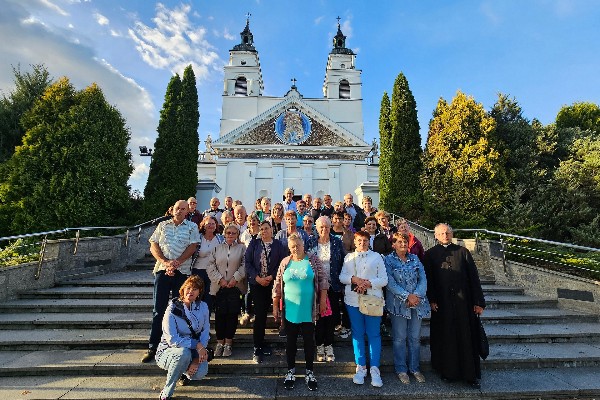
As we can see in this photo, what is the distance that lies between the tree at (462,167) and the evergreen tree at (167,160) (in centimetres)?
1323

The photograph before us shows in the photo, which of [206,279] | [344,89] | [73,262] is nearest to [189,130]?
[73,262]

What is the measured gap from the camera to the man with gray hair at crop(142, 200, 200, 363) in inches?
163

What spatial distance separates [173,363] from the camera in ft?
10.9

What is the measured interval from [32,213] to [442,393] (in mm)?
14811

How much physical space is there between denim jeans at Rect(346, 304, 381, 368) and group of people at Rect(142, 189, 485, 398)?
0.01 meters

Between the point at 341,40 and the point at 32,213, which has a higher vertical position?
the point at 341,40

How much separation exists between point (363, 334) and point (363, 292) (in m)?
0.55

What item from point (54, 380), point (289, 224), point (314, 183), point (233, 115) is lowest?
point (54, 380)

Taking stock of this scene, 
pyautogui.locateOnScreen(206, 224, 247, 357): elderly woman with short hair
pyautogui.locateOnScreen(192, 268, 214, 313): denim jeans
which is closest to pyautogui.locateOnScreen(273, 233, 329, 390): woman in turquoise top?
pyautogui.locateOnScreen(206, 224, 247, 357): elderly woman with short hair

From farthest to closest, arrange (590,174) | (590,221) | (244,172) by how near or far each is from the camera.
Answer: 1. (244,172)
2. (590,174)
3. (590,221)

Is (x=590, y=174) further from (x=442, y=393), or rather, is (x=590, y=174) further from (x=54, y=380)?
(x=54, y=380)

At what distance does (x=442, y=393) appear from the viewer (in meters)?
3.59

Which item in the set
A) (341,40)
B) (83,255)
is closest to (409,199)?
(83,255)

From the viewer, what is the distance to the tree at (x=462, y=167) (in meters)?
15.0
